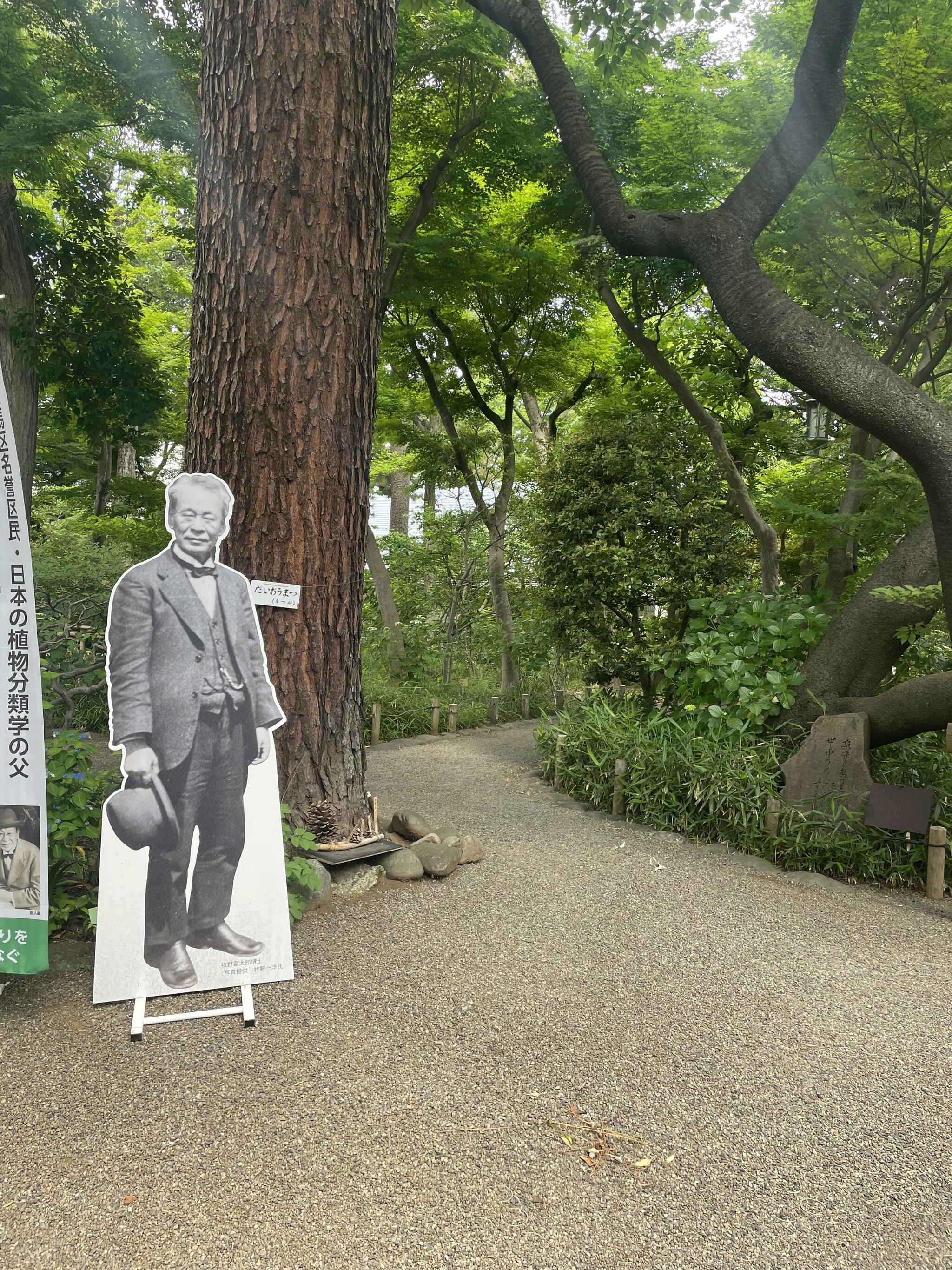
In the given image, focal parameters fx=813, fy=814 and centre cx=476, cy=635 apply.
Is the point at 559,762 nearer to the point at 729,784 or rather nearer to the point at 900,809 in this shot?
the point at 729,784

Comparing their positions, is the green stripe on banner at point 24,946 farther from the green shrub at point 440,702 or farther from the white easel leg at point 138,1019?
the green shrub at point 440,702

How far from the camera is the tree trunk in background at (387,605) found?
10719 mm

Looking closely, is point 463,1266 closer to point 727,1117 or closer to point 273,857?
point 727,1117

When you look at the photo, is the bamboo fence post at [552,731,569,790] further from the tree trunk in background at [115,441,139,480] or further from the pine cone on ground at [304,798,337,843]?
the tree trunk in background at [115,441,139,480]

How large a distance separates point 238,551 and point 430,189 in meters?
6.88

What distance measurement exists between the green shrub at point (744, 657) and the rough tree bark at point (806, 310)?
89 centimetres

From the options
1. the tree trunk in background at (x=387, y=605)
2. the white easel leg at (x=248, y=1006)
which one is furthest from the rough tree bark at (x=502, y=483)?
the white easel leg at (x=248, y=1006)

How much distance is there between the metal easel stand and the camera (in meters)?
2.50

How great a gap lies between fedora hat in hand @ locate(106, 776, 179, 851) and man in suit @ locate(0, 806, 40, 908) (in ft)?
0.85

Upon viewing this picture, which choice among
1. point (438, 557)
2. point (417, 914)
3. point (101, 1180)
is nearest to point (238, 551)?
point (417, 914)

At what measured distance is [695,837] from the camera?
16.5 ft

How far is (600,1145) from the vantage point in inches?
82.0

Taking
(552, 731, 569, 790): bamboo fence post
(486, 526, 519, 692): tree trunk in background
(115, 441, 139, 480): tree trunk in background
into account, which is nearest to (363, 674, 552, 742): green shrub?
(486, 526, 519, 692): tree trunk in background

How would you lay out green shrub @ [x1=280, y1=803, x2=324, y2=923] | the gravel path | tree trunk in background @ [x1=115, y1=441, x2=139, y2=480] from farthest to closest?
tree trunk in background @ [x1=115, y1=441, x2=139, y2=480]
green shrub @ [x1=280, y1=803, x2=324, y2=923]
the gravel path
